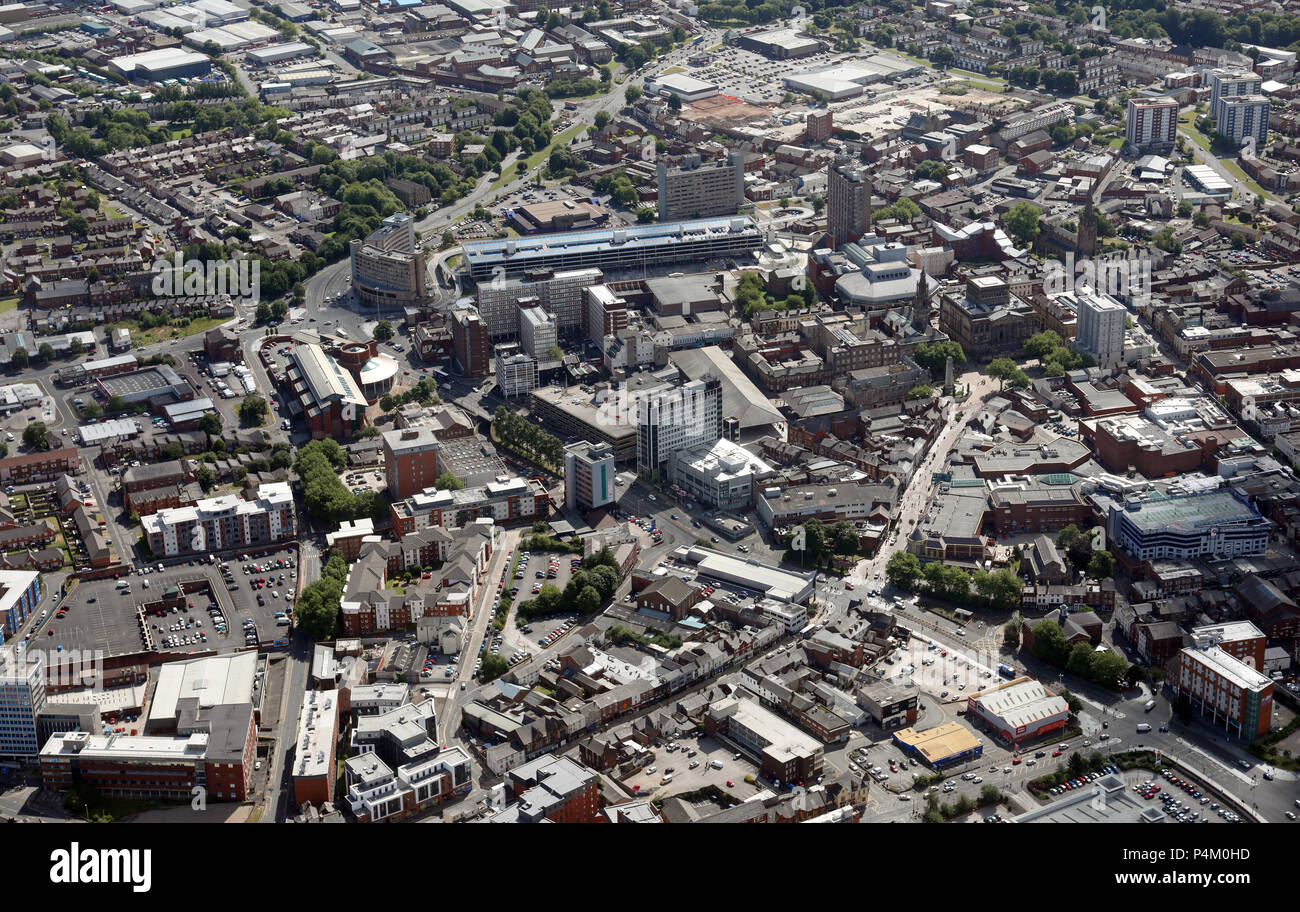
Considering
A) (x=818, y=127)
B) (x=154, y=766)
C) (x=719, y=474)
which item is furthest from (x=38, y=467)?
(x=818, y=127)

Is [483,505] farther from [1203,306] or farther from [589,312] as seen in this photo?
[1203,306]

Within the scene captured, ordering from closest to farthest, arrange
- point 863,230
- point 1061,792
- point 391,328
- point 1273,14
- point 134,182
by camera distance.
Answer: point 1061,792 → point 391,328 → point 863,230 → point 134,182 → point 1273,14

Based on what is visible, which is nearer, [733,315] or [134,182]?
[733,315]

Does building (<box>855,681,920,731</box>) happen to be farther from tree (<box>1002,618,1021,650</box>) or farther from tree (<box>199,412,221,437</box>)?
tree (<box>199,412,221,437</box>)

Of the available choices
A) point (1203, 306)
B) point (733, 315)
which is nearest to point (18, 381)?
point (733, 315)

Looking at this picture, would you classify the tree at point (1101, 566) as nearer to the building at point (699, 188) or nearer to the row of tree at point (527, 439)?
the row of tree at point (527, 439)
